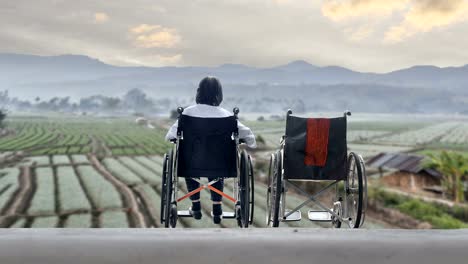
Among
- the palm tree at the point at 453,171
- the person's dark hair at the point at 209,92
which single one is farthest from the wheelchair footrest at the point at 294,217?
the palm tree at the point at 453,171

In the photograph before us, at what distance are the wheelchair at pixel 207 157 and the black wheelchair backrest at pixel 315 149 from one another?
27 cm

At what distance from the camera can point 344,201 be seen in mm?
2574

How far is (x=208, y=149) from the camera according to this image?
2590mm

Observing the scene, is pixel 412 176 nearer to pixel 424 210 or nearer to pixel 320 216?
pixel 424 210

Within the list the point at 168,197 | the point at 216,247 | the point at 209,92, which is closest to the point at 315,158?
the point at 209,92

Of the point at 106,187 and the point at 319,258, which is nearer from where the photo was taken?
the point at 319,258

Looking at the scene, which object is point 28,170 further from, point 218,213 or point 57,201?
point 218,213

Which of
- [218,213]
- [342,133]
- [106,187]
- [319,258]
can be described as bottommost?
[106,187]

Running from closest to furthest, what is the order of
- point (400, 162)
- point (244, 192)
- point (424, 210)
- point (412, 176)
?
1. point (244, 192)
2. point (424, 210)
3. point (412, 176)
4. point (400, 162)

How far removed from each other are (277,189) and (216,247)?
1.42m

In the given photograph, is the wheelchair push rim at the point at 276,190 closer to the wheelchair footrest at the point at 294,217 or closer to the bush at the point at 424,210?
the wheelchair footrest at the point at 294,217

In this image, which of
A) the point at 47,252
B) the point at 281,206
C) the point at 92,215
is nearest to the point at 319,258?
the point at 47,252

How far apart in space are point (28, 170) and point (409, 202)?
66.7 feet

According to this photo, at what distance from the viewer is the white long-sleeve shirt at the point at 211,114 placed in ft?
8.16
